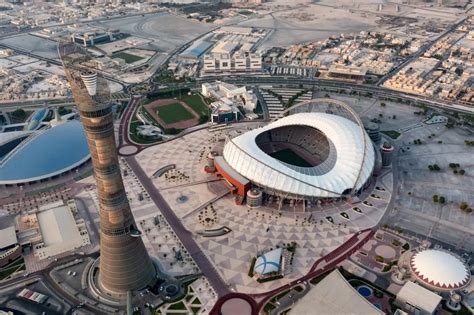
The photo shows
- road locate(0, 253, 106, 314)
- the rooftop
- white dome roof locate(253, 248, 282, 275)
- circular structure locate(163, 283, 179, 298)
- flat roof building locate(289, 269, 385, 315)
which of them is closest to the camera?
flat roof building locate(289, 269, 385, 315)

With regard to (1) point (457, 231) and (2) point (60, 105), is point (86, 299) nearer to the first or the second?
(1) point (457, 231)

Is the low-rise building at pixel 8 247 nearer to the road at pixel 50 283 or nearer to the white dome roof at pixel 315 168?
the road at pixel 50 283

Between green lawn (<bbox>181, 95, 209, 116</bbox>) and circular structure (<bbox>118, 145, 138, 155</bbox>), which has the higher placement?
green lawn (<bbox>181, 95, 209, 116</bbox>)

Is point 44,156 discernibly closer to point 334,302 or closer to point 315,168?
point 315,168

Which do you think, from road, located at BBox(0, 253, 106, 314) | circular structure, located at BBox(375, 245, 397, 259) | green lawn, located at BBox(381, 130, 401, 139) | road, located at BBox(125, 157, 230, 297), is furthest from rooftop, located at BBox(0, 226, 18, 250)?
green lawn, located at BBox(381, 130, 401, 139)

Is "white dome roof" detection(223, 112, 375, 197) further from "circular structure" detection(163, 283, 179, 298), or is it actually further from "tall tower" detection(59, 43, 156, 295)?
"tall tower" detection(59, 43, 156, 295)
